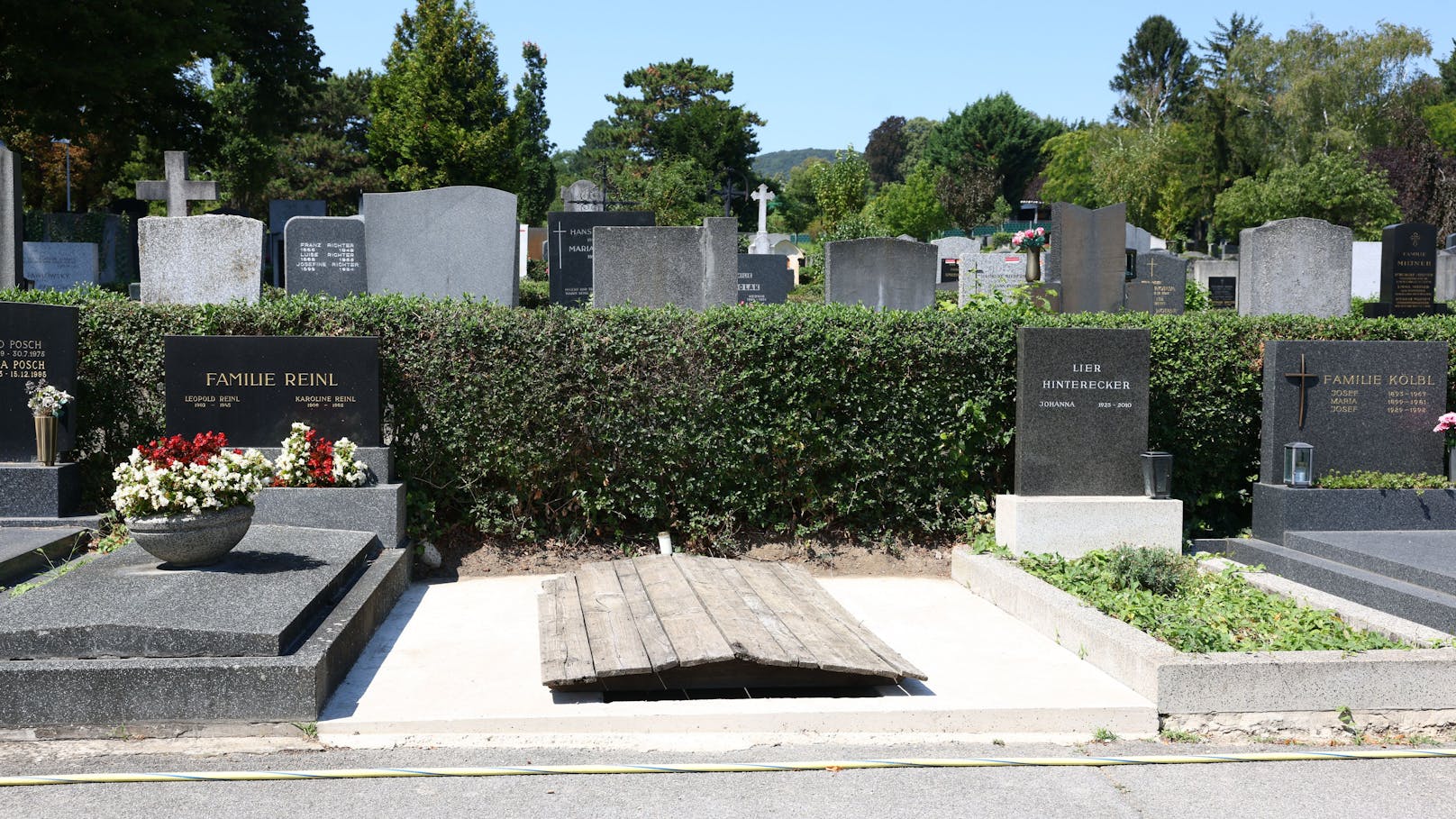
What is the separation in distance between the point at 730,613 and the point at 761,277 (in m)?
14.4

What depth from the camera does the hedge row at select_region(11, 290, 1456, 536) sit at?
809 cm

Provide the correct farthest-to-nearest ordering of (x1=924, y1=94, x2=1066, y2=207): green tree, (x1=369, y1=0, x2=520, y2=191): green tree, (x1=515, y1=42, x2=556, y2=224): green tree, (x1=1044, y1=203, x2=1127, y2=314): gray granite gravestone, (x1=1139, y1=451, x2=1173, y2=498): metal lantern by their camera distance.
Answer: (x1=924, y1=94, x2=1066, y2=207): green tree → (x1=515, y1=42, x2=556, y2=224): green tree → (x1=369, y1=0, x2=520, y2=191): green tree → (x1=1044, y1=203, x2=1127, y2=314): gray granite gravestone → (x1=1139, y1=451, x2=1173, y2=498): metal lantern

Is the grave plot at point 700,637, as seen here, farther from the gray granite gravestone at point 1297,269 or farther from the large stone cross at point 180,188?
the large stone cross at point 180,188

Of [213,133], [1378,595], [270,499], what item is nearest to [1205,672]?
[1378,595]

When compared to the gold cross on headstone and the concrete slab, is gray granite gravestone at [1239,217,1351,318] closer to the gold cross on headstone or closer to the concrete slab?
the gold cross on headstone

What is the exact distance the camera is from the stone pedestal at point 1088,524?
25.8 ft

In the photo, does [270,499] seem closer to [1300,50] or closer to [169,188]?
[169,188]

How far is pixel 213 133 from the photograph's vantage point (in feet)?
104

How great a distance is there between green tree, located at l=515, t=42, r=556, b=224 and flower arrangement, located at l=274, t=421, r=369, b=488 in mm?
38705

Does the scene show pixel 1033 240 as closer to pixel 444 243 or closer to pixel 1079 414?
pixel 1079 414

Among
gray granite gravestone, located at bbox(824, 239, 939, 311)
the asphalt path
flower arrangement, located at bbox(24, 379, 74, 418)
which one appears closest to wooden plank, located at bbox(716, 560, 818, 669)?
the asphalt path

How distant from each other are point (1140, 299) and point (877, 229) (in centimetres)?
1646

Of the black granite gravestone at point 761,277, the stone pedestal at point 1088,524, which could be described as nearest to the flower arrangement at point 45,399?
the stone pedestal at point 1088,524

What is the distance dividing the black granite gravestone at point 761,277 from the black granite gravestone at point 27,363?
1294 centimetres
